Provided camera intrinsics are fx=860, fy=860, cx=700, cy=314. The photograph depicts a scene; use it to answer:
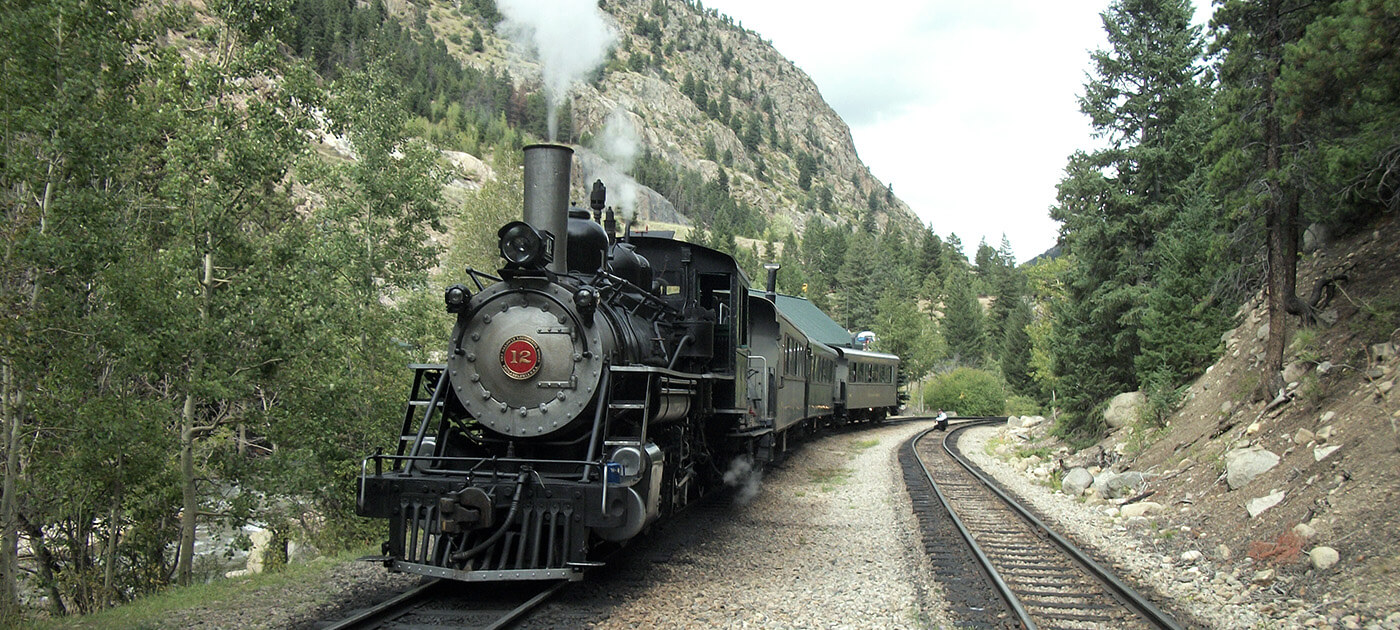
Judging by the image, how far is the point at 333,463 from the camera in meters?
13.9

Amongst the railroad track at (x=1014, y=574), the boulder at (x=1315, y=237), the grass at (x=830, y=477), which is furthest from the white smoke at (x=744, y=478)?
the boulder at (x=1315, y=237)

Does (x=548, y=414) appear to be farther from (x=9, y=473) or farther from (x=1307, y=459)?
(x=1307, y=459)

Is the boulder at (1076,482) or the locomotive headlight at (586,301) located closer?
the locomotive headlight at (586,301)

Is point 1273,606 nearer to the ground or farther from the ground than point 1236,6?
nearer to the ground

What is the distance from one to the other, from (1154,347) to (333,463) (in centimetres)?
1546

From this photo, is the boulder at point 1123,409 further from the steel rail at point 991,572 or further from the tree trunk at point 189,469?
the tree trunk at point 189,469

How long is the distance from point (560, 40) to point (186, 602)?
16017 cm

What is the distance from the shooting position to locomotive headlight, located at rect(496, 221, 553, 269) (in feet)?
25.3

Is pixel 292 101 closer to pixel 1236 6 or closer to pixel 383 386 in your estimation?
pixel 383 386

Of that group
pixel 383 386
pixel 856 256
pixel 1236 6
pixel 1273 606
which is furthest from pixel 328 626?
pixel 856 256

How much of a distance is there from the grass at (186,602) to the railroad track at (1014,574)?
5.86 meters

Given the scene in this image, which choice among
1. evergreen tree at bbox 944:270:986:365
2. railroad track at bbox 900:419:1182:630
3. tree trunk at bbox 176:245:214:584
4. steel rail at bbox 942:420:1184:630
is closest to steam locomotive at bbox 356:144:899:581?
railroad track at bbox 900:419:1182:630

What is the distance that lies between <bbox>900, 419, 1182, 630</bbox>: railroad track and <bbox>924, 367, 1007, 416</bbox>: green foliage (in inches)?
1592

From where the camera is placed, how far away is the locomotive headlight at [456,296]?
7719mm
